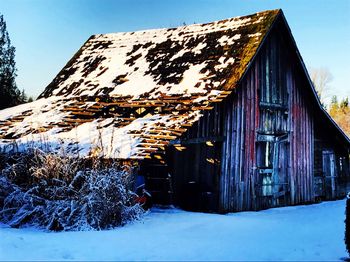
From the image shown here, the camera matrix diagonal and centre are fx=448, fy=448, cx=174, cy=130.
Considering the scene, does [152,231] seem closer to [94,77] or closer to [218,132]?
[218,132]

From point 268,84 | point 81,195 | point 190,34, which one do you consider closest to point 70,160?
point 81,195

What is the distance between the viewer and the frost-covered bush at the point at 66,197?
9.03 m

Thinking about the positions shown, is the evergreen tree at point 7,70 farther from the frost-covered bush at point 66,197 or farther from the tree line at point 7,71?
the frost-covered bush at point 66,197

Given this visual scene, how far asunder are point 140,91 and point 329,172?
841 centimetres

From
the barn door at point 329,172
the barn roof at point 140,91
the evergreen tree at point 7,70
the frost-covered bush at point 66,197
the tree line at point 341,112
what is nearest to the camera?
the frost-covered bush at point 66,197

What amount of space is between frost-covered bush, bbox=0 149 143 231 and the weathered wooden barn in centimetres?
108

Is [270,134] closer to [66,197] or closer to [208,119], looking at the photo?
[208,119]

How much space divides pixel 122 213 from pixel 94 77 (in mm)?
9209

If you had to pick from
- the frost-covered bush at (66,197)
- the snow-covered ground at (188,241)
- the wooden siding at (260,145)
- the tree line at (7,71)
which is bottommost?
the snow-covered ground at (188,241)

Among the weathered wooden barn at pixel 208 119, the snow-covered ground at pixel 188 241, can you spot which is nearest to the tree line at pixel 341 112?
Answer: the weathered wooden barn at pixel 208 119

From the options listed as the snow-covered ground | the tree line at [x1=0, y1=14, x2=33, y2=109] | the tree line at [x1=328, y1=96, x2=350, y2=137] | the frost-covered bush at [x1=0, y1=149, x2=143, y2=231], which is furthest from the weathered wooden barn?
the tree line at [x1=328, y1=96, x2=350, y2=137]

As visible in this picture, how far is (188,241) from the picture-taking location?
815cm

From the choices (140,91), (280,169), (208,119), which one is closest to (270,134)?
(280,169)

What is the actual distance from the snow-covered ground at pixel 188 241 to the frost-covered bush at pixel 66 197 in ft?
1.21
